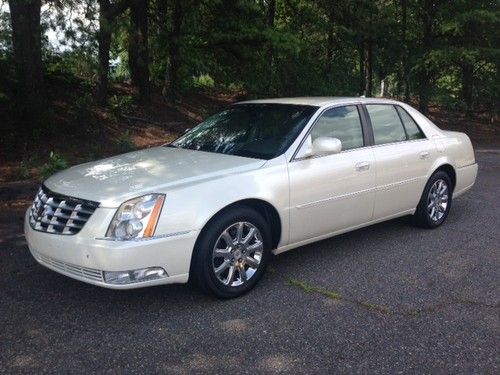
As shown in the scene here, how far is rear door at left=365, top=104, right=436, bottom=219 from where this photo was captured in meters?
5.35

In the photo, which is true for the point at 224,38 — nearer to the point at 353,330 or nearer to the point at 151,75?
the point at 151,75

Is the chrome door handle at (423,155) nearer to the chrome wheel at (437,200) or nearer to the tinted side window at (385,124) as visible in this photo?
the tinted side window at (385,124)

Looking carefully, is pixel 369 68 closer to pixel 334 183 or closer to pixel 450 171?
pixel 450 171

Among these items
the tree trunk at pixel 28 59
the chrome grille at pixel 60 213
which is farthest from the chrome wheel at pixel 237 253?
the tree trunk at pixel 28 59

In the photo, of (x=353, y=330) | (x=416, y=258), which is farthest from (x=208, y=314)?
(x=416, y=258)

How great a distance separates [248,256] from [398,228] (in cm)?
259

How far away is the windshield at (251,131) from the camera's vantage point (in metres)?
4.72

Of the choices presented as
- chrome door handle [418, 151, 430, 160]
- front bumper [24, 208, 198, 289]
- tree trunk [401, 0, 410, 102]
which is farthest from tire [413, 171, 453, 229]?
tree trunk [401, 0, 410, 102]

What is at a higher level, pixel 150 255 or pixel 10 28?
pixel 10 28

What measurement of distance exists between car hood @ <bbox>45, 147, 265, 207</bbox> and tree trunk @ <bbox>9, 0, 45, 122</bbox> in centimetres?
545

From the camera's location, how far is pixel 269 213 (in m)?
4.46

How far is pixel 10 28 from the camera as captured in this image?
31.4 feet

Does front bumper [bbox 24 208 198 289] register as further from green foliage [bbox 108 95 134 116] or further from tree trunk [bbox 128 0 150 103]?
green foliage [bbox 108 95 134 116]

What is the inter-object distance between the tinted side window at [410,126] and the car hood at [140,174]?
2.22m
